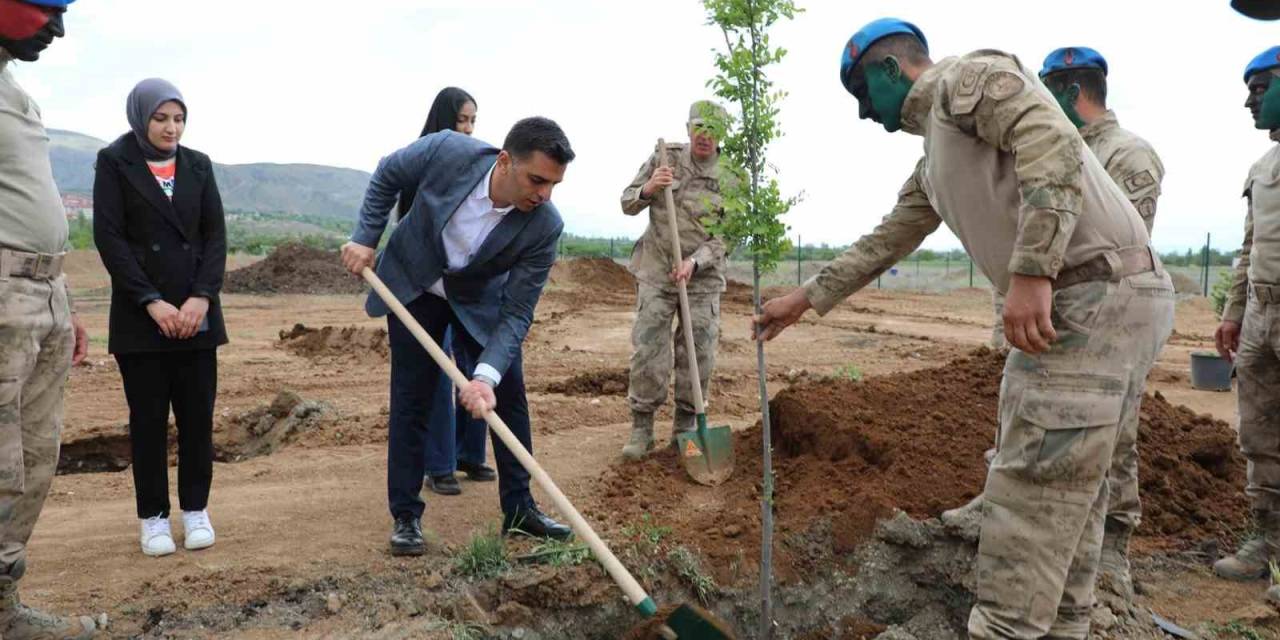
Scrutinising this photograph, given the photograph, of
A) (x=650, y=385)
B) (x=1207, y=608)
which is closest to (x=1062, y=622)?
(x=1207, y=608)

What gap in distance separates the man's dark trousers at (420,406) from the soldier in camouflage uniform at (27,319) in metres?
1.25

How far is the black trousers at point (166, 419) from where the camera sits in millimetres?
4055

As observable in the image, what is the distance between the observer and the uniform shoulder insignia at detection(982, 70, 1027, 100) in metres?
2.51

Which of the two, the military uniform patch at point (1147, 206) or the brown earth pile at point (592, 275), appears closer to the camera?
the military uniform patch at point (1147, 206)

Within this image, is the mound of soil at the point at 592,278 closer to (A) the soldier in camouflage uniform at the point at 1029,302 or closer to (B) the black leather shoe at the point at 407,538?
(B) the black leather shoe at the point at 407,538

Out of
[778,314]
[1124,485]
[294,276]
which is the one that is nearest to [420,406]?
[778,314]

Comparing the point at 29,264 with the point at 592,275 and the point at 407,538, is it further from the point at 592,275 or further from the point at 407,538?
the point at 592,275

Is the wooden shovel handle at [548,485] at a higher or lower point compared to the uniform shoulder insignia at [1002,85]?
lower

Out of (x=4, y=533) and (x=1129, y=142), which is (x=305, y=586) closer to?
(x=4, y=533)

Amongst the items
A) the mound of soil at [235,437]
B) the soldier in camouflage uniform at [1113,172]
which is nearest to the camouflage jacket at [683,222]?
the soldier in camouflage uniform at [1113,172]

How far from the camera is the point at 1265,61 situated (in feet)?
14.9

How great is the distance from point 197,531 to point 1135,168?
14.9 feet

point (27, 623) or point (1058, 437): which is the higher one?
point (1058, 437)

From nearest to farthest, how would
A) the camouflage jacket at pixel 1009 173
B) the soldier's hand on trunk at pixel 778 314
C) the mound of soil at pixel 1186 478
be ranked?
1. the camouflage jacket at pixel 1009 173
2. the soldier's hand on trunk at pixel 778 314
3. the mound of soil at pixel 1186 478
